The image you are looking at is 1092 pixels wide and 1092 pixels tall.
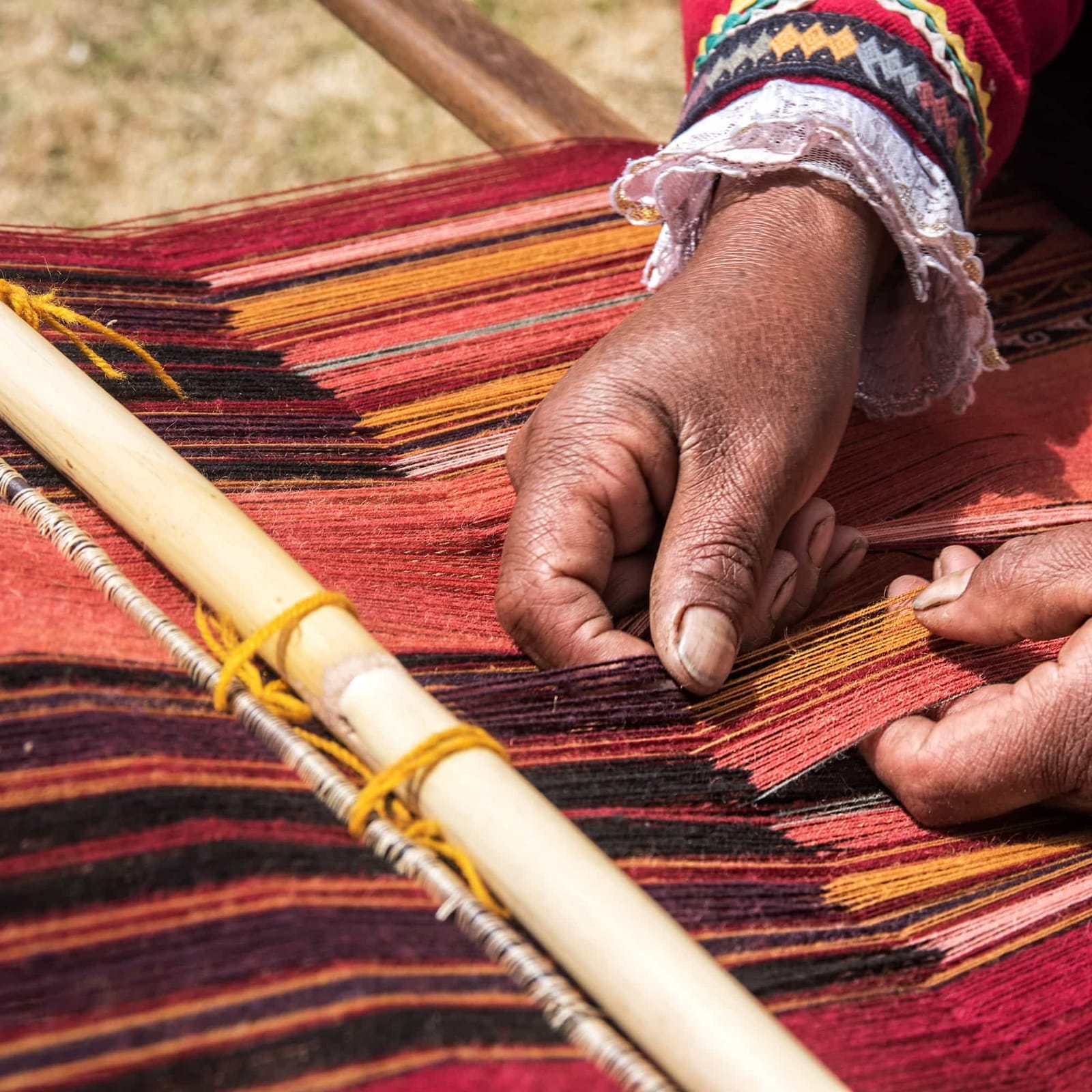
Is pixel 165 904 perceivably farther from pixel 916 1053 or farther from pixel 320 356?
pixel 320 356

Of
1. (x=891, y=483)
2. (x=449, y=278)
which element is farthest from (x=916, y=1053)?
(x=449, y=278)

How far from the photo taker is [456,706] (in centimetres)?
91

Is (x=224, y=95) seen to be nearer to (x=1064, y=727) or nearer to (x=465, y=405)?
(x=465, y=405)

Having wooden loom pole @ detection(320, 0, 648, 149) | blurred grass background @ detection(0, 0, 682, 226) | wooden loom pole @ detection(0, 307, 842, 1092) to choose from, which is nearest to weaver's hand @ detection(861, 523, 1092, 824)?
wooden loom pole @ detection(0, 307, 842, 1092)

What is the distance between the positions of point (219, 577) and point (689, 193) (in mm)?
759

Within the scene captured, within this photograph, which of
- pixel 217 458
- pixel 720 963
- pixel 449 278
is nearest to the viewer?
pixel 720 963

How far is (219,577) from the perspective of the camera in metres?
0.85

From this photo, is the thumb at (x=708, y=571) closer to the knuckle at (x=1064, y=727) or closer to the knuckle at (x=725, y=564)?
the knuckle at (x=725, y=564)

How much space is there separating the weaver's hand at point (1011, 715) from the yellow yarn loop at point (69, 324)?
2.43ft

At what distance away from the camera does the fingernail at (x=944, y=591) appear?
3.50ft

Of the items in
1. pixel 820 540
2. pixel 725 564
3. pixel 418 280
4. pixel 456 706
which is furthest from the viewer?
pixel 418 280

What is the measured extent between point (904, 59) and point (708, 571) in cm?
69

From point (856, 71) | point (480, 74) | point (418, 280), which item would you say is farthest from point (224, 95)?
point (856, 71)

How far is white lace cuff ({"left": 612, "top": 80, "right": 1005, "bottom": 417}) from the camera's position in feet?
4.26
